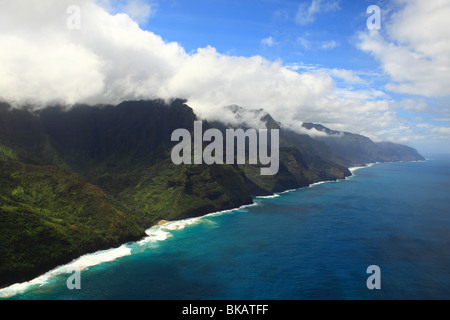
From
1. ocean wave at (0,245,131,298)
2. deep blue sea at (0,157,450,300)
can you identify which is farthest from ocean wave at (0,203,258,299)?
A: deep blue sea at (0,157,450,300)

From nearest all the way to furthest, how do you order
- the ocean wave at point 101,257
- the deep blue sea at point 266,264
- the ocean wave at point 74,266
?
the deep blue sea at point 266,264 < the ocean wave at point 74,266 < the ocean wave at point 101,257

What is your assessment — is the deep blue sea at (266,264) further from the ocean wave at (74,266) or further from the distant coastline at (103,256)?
the distant coastline at (103,256)

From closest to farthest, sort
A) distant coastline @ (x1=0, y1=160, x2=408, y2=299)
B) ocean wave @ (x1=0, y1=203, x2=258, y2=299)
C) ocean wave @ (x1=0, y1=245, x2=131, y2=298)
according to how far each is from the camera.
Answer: ocean wave @ (x1=0, y1=245, x2=131, y2=298) → distant coastline @ (x1=0, y1=160, x2=408, y2=299) → ocean wave @ (x1=0, y1=203, x2=258, y2=299)

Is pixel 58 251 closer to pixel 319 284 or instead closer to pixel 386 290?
pixel 319 284

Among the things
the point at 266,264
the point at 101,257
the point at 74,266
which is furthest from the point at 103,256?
the point at 266,264

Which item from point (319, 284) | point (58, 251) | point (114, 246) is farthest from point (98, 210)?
point (319, 284)

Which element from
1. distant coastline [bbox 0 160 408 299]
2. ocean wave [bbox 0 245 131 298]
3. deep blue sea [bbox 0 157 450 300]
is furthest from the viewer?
distant coastline [bbox 0 160 408 299]

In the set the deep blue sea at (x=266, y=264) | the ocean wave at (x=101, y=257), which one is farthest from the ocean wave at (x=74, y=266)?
the deep blue sea at (x=266, y=264)

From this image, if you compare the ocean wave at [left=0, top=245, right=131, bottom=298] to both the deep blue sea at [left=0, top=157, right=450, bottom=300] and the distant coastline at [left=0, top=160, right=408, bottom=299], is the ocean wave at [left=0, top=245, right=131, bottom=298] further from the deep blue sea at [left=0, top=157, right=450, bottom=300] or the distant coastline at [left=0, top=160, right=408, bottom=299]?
the deep blue sea at [left=0, top=157, right=450, bottom=300]

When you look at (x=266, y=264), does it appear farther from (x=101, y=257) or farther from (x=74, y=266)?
(x=74, y=266)
